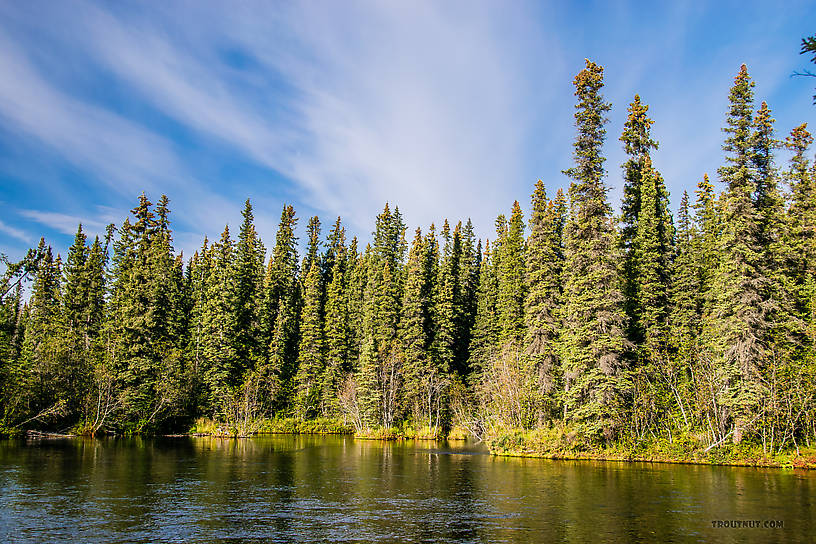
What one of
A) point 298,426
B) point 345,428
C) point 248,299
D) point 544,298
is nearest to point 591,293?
point 544,298

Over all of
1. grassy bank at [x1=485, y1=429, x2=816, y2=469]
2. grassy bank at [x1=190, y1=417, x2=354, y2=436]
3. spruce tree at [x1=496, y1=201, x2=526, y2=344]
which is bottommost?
grassy bank at [x1=190, y1=417, x2=354, y2=436]

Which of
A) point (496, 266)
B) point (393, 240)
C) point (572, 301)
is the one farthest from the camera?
point (393, 240)

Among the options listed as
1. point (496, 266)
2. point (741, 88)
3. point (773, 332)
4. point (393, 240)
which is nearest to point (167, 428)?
point (393, 240)

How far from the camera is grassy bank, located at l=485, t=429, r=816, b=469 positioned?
31.9 metres

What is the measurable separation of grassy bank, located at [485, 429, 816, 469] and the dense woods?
2.48 ft

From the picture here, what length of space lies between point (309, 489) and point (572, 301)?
2398 cm

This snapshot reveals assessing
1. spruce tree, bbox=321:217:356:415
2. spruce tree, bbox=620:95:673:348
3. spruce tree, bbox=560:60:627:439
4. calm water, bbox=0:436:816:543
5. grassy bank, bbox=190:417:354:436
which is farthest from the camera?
spruce tree, bbox=321:217:356:415

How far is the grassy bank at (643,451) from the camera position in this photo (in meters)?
31.9

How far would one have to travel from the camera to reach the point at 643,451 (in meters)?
36.5

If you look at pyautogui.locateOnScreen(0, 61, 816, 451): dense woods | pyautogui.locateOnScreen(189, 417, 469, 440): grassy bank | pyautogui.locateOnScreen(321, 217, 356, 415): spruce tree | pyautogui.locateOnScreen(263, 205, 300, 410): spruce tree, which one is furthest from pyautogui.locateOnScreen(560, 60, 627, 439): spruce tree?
pyautogui.locateOnScreen(263, 205, 300, 410): spruce tree

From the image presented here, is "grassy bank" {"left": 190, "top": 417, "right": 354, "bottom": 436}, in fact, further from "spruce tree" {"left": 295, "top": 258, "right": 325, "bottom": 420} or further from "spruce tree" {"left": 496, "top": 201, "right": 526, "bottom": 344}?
"spruce tree" {"left": 496, "top": 201, "right": 526, "bottom": 344}

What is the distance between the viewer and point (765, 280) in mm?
35219

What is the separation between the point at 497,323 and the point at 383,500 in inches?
1667

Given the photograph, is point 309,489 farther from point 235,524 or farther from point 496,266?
point 496,266
